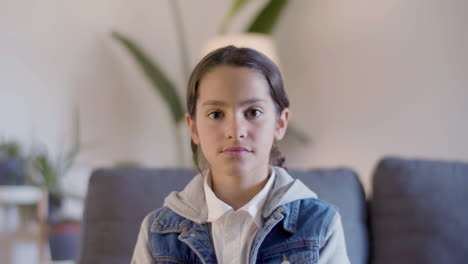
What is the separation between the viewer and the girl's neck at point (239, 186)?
95 cm

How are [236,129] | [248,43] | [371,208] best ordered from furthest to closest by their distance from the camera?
[248,43]
[371,208]
[236,129]

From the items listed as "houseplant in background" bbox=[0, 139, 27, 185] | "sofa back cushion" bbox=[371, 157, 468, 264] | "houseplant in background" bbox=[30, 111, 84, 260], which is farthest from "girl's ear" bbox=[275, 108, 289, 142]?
"houseplant in background" bbox=[0, 139, 27, 185]

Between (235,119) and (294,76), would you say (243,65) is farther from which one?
(294,76)

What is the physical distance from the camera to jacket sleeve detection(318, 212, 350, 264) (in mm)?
918

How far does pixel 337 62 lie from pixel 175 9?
0.89 meters

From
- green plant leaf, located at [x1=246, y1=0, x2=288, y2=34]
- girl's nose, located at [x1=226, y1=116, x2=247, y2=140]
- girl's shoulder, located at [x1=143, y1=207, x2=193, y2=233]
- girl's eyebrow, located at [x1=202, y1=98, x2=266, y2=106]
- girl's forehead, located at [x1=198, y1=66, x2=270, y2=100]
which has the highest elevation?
green plant leaf, located at [x1=246, y1=0, x2=288, y2=34]

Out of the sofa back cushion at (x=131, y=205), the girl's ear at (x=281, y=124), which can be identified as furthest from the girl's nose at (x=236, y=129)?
the sofa back cushion at (x=131, y=205)

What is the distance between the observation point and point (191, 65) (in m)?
2.74

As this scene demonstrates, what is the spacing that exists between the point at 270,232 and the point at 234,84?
0.26m

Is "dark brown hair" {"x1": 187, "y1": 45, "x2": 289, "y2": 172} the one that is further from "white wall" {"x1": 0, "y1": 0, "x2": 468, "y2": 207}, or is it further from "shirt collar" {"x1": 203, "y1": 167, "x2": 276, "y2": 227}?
"white wall" {"x1": 0, "y1": 0, "x2": 468, "y2": 207}

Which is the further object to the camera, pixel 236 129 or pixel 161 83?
pixel 161 83

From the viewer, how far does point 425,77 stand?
196 centimetres

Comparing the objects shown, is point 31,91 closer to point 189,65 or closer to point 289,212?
point 189,65

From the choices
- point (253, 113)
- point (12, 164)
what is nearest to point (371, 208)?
point (253, 113)
